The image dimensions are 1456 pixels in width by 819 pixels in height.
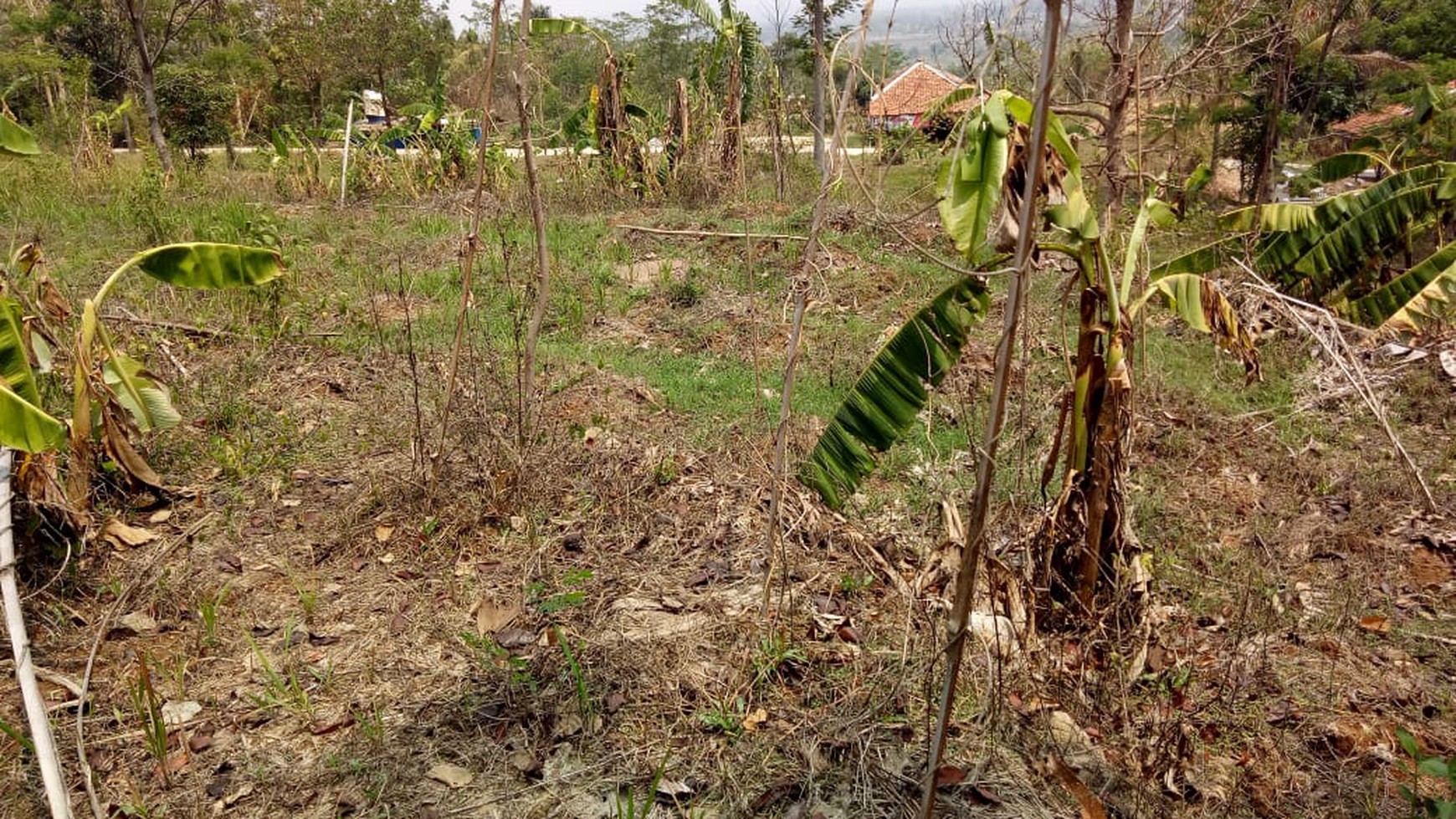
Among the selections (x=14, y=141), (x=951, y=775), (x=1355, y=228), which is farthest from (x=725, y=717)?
(x=1355, y=228)

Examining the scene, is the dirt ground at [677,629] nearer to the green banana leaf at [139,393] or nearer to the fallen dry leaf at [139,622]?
the fallen dry leaf at [139,622]

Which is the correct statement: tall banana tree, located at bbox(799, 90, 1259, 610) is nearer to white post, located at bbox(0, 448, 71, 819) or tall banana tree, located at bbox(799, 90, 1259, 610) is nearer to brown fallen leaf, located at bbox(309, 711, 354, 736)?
brown fallen leaf, located at bbox(309, 711, 354, 736)

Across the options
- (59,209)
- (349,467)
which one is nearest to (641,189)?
(59,209)

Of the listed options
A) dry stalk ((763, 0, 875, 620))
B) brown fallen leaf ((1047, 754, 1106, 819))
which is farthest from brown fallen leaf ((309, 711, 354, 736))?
brown fallen leaf ((1047, 754, 1106, 819))

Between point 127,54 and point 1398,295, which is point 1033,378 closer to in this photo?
point 1398,295

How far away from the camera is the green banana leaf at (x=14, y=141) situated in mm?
3074

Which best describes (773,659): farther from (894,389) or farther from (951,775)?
(894,389)

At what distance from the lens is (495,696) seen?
2.58 meters

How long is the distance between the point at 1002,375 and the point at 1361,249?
16.2 ft

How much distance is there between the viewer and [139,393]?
3.41 m

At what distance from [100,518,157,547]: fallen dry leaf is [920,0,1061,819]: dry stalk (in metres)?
3.08

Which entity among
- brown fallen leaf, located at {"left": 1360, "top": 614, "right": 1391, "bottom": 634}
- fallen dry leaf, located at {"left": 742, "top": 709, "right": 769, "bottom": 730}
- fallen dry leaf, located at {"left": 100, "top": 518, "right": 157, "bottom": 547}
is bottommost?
brown fallen leaf, located at {"left": 1360, "top": 614, "right": 1391, "bottom": 634}

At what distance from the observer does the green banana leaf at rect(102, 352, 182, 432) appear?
3.32m

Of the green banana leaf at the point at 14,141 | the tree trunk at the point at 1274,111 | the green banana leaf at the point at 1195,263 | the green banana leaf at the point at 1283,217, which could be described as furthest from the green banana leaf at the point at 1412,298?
the green banana leaf at the point at 14,141
